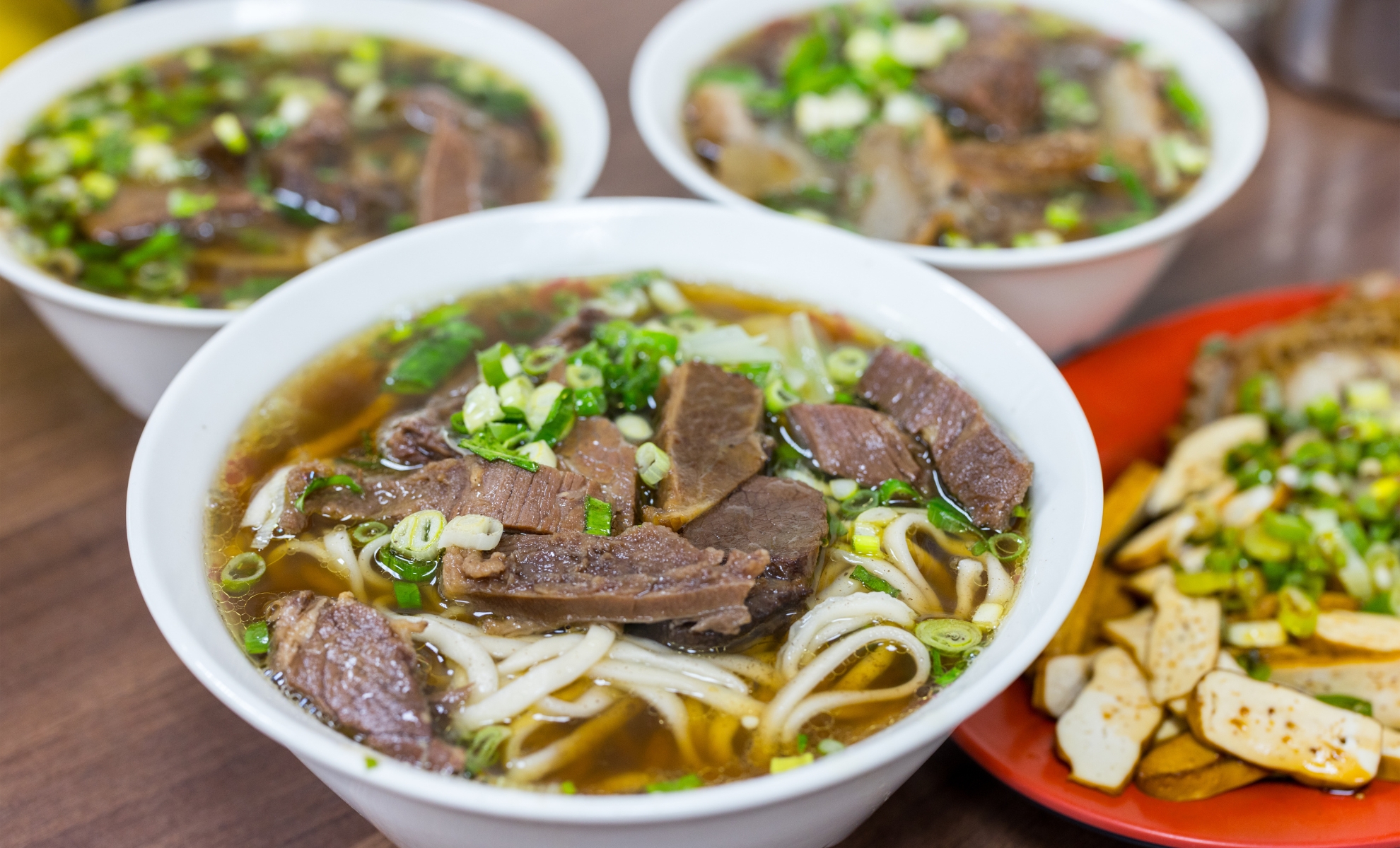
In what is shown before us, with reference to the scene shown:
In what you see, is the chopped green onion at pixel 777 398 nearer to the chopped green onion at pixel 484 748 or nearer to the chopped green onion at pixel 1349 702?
the chopped green onion at pixel 484 748

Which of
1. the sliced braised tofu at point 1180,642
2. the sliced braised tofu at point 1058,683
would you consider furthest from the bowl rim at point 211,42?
the sliced braised tofu at point 1180,642

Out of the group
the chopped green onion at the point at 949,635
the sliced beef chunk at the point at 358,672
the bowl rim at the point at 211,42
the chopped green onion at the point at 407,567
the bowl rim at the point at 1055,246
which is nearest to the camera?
the sliced beef chunk at the point at 358,672

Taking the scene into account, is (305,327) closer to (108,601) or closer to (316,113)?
(108,601)

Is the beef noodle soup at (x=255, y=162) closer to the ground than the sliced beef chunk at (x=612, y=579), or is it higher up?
closer to the ground

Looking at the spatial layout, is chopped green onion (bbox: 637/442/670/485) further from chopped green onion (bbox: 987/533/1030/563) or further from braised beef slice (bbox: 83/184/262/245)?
Result: braised beef slice (bbox: 83/184/262/245)

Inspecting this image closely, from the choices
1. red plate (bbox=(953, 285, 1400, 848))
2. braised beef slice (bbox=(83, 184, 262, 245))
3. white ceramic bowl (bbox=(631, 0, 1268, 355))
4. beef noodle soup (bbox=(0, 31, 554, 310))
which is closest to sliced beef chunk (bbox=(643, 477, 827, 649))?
red plate (bbox=(953, 285, 1400, 848))

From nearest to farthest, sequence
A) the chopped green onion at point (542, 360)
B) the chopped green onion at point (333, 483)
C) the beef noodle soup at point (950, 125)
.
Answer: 1. the chopped green onion at point (333, 483)
2. the chopped green onion at point (542, 360)
3. the beef noodle soup at point (950, 125)
